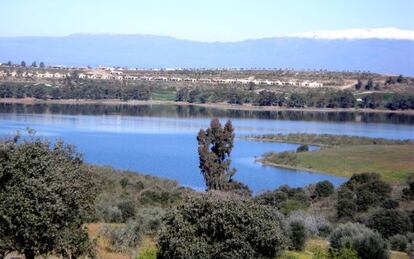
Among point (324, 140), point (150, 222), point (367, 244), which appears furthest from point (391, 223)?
point (324, 140)

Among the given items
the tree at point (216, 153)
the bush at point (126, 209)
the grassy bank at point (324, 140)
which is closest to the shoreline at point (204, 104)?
the grassy bank at point (324, 140)

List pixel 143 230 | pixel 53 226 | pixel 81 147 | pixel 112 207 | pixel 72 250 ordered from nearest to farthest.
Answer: pixel 53 226, pixel 72 250, pixel 143 230, pixel 112 207, pixel 81 147

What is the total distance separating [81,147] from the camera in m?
65.7

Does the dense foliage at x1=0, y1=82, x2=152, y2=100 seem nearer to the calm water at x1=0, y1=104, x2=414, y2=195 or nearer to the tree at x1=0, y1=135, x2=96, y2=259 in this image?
the calm water at x1=0, y1=104, x2=414, y2=195

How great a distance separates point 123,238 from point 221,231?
6099mm

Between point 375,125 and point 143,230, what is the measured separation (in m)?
85.2

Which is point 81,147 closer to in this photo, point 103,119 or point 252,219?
point 103,119

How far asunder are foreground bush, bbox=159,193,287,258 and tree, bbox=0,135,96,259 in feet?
6.47

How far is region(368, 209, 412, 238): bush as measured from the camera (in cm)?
2583

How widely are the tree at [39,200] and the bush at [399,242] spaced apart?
12.2 metres

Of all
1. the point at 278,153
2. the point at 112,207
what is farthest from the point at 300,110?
the point at 112,207

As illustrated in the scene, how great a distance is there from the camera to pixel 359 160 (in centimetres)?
6125

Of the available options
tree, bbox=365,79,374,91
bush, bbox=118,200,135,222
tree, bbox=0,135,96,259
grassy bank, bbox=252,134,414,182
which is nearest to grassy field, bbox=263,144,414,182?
grassy bank, bbox=252,134,414,182

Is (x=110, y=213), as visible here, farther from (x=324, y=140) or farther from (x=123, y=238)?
(x=324, y=140)
